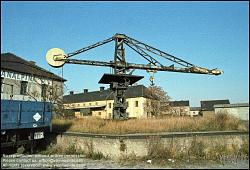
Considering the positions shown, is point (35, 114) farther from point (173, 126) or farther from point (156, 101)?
point (156, 101)

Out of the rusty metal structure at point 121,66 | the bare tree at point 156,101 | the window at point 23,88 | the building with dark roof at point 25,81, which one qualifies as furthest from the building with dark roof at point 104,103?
the rusty metal structure at point 121,66

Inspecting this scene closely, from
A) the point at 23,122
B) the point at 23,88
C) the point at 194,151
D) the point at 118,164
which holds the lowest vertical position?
the point at 118,164

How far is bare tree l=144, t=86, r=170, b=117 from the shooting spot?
147ft

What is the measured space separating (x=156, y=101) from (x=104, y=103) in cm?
1665

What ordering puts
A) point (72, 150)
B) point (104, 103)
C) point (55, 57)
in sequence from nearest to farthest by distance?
point (72, 150) < point (55, 57) < point (104, 103)

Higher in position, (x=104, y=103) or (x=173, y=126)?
(x=104, y=103)

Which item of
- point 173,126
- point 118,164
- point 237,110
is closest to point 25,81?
point 173,126

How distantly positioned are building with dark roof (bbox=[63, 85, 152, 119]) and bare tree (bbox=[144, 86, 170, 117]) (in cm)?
212

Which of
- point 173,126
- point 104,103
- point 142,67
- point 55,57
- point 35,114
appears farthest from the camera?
point 104,103

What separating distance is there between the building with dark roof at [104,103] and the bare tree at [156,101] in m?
2.12

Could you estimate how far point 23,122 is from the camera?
12.1 meters

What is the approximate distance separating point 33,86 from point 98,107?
2456 cm

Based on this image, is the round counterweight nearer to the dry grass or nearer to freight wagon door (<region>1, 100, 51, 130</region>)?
freight wagon door (<region>1, 100, 51, 130</region>)

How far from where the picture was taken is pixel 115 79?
1706cm
